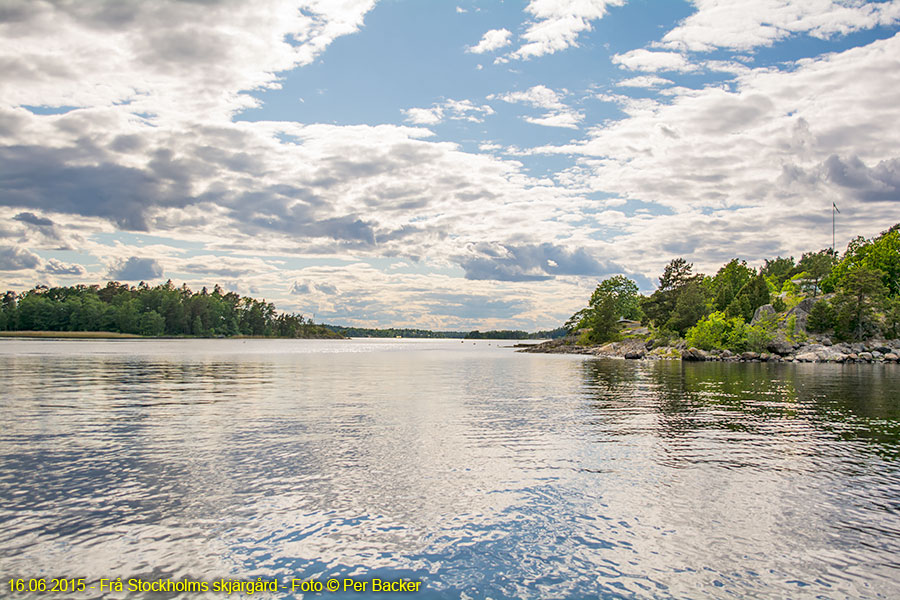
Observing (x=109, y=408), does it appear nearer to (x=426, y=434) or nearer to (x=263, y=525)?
(x=426, y=434)

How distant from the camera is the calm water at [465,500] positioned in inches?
453

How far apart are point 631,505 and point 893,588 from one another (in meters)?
6.20

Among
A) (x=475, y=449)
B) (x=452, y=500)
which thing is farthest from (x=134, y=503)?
(x=475, y=449)

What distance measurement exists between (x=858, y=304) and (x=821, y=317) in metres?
7.16

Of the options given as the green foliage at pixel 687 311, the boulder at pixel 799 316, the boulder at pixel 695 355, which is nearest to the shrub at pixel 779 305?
the boulder at pixel 799 316

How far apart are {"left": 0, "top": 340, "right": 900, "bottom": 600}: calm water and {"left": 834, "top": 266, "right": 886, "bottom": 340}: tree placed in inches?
3967

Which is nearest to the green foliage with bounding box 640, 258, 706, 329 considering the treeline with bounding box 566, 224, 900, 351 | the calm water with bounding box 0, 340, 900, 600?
the treeline with bounding box 566, 224, 900, 351

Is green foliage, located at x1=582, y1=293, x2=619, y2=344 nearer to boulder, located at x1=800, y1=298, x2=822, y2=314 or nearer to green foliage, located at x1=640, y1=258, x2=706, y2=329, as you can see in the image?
green foliage, located at x1=640, y1=258, x2=706, y2=329

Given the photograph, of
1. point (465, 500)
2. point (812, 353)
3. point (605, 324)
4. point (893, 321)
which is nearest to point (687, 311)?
point (812, 353)

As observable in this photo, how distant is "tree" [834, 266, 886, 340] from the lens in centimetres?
11488

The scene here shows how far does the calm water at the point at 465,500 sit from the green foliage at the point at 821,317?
101787mm

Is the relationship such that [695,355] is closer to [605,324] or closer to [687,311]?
[687,311]

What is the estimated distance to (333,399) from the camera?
4078cm

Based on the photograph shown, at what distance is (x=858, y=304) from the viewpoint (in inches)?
4532
